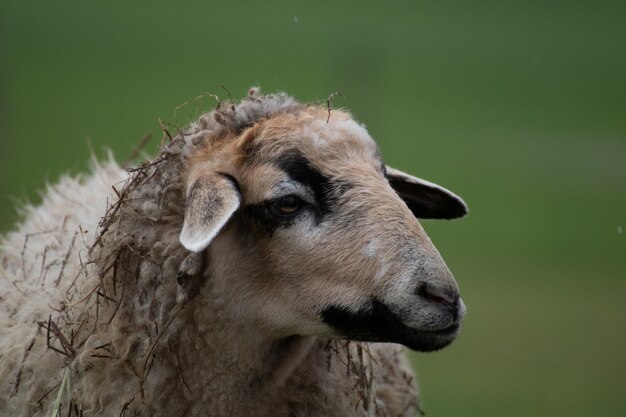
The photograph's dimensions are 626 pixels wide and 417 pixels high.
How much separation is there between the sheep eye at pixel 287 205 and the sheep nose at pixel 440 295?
61cm

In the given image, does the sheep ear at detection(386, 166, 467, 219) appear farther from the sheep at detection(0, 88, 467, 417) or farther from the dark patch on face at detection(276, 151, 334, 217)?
the dark patch on face at detection(276, 151, 334, 217)

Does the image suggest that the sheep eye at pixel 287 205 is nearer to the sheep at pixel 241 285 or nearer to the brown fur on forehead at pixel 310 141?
the sheep at pixel 241 285

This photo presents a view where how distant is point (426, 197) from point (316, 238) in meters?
0.96

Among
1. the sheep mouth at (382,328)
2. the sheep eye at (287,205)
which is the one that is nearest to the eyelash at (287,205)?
the sheep eye at (287,205)

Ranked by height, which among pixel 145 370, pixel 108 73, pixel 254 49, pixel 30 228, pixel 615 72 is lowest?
pixel 145 370

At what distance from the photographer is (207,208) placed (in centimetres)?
418

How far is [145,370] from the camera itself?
449 cm

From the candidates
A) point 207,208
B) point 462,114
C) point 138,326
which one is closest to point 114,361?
point 138,326

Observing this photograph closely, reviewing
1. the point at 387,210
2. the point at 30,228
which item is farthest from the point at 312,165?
the point at 30,228

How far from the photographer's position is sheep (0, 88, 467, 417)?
165 inches

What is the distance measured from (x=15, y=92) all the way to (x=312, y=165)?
59.9 ft

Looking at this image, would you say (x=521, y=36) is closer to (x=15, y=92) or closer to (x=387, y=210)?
(x=15, y=92)

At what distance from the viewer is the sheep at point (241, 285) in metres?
4.18

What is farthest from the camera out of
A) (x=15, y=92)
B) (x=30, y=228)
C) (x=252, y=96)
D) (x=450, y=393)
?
(x=15, y=92)
